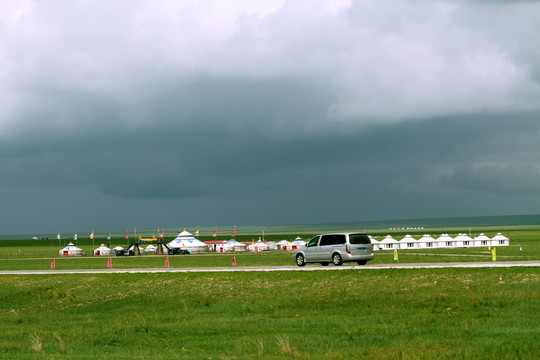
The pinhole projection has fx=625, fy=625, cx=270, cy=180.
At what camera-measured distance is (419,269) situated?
33.5 meters

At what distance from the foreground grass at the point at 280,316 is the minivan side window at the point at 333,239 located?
576 centimetres

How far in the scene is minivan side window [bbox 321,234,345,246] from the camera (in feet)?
133

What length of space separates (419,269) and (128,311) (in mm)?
15311

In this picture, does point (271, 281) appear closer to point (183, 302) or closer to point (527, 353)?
point (183, 302)

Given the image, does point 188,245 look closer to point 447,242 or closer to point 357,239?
point 447,242

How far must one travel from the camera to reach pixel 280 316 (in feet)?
79.1

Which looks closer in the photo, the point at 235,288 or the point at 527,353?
the point at 527,353

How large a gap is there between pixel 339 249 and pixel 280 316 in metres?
16.9

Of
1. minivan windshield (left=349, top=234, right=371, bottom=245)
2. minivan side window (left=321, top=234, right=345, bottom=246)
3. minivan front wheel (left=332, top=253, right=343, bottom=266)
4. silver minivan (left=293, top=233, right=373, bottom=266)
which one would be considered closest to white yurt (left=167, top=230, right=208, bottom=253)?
silver minivan (left=293, top=233, right=373, bottom=266)

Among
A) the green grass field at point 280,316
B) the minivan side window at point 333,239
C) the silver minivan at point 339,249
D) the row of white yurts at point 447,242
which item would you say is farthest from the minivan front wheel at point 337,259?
the row of white yurts at point 447,242

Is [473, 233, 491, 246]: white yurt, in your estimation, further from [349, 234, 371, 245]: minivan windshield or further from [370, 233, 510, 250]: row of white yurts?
[349, 234, 371, 245]: minivan windshield

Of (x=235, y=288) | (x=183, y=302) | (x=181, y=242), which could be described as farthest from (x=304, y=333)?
(x=181, y=242)

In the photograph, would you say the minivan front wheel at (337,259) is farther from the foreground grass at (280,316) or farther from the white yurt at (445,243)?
the white yurt at (445,243)

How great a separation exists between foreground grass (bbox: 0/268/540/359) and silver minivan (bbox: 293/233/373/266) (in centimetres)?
539
